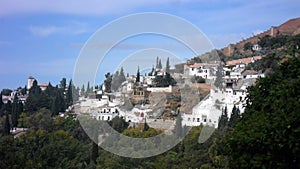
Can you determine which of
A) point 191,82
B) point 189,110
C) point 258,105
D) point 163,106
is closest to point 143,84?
point 191,82

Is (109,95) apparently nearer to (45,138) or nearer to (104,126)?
(104,126)

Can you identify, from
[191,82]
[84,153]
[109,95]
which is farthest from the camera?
[191,82]

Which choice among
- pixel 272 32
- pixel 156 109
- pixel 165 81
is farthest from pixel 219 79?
pixel 272 32

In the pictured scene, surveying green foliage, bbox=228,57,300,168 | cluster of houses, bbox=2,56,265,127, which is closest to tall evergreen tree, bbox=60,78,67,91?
cluster of houses, bbox=2,56,265,127

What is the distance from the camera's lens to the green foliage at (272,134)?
3.53 metres

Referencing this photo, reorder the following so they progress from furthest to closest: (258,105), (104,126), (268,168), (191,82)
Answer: (191,82), (104,126), (258,105), (268,168)

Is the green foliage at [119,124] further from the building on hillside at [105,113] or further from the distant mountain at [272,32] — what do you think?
the distant mountain at [272,32]

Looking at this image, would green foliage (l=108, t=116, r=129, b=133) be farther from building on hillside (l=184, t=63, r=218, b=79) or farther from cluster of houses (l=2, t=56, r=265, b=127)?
building on hillside (l=184, t=63, r=218, b=79)

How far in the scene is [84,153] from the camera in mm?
13750

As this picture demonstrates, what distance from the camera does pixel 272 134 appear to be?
3584 mm

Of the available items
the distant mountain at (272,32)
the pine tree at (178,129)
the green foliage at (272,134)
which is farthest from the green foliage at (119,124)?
the distant mountain at (272,32)

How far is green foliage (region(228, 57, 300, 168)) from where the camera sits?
3.53m

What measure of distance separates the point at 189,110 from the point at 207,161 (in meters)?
6.58

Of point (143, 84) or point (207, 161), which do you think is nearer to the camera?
point (207, 161)
